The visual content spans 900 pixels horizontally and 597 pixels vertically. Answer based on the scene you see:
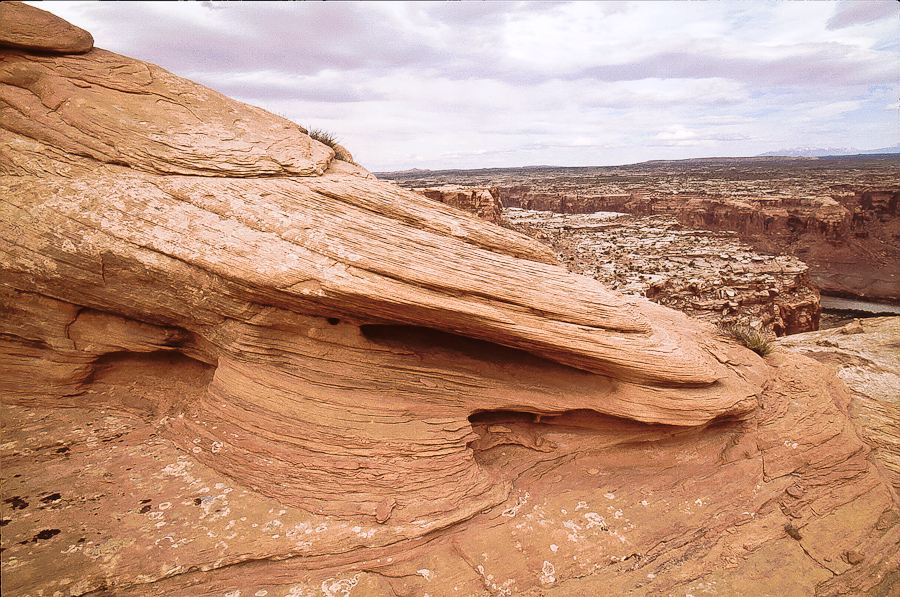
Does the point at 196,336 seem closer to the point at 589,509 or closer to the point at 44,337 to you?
the point at 44,337

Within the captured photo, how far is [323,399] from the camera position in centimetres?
707

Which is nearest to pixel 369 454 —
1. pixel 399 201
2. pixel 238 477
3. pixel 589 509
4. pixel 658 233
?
pixel 238 477

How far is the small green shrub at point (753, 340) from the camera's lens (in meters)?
11.2

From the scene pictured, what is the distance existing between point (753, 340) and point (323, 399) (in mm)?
11436

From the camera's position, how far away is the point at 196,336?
25.4ft

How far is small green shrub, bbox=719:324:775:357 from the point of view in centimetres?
1116

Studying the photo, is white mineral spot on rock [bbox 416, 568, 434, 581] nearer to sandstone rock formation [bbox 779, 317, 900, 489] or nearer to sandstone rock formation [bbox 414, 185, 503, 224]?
sandstone rock formation [bbox 779, 317, 900, 489]

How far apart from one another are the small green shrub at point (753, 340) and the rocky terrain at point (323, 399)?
3119 millimetres

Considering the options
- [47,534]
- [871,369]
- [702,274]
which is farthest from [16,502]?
[702,274]

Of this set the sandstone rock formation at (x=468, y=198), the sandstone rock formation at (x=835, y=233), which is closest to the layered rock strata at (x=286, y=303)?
the sandstone rock formation at (x=468, y=198)

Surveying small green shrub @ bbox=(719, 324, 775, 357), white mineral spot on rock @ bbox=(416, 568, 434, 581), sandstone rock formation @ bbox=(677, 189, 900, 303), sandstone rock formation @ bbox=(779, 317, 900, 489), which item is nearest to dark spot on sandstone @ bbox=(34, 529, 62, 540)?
white mineral spot on rock @ bbox=(416, 568, 434, 581)

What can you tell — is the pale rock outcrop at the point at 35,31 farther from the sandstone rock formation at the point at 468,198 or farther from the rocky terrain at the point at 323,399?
the sandstone rock formation at the point at 468,198

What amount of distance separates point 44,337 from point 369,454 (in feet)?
20.1

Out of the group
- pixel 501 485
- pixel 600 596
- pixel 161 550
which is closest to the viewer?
pixel 161 550
